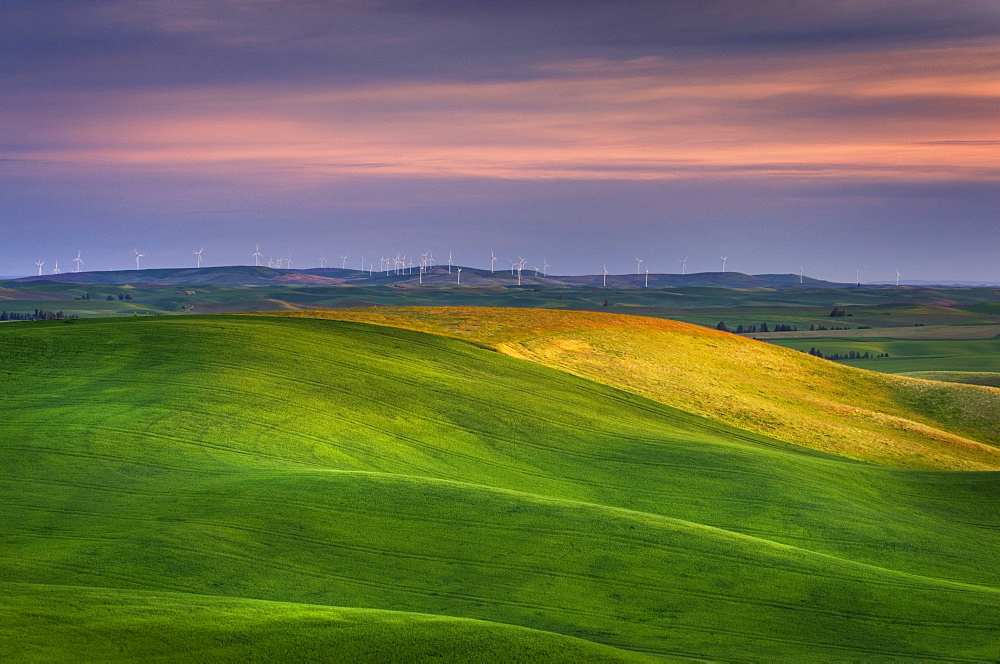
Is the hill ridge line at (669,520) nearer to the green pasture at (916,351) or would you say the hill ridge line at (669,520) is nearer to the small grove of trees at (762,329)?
the green pasture at (916,351)

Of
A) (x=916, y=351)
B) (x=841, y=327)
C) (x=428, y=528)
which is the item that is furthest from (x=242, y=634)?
(x=841, y=327)

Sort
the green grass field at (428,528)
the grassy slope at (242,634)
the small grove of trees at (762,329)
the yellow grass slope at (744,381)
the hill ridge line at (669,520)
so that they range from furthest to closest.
Answer: the small grove of trees at (762,329) → the yellow grass slope at (744,381) → the hill ridge line at (669,520) → the green grass field at (428,528) → the grassy slope at (242,634)

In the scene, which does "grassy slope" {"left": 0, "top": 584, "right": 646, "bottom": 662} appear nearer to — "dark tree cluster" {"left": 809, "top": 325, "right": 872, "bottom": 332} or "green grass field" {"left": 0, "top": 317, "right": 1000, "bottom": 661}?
"green grass field" {"left": 0, "top": 317, "right": 1000, "bottom": 661}

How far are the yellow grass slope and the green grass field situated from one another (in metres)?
6.42

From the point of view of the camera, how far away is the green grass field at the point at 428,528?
48.8 ft

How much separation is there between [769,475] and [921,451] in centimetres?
1748

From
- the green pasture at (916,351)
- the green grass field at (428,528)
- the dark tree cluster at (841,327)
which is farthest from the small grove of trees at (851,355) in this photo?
the green grass field at (428,528)

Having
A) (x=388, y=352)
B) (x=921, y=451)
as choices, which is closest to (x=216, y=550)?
(x=388, y=352)

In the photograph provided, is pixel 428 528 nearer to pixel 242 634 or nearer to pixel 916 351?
pixel 242 634

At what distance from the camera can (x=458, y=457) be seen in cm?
3106

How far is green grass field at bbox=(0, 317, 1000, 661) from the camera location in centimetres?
1487

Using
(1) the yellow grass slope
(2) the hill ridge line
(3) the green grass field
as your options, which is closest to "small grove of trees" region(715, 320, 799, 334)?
(1) the yellow grass slope

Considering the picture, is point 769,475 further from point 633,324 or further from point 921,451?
point 633,324

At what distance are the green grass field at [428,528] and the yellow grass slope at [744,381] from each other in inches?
253
